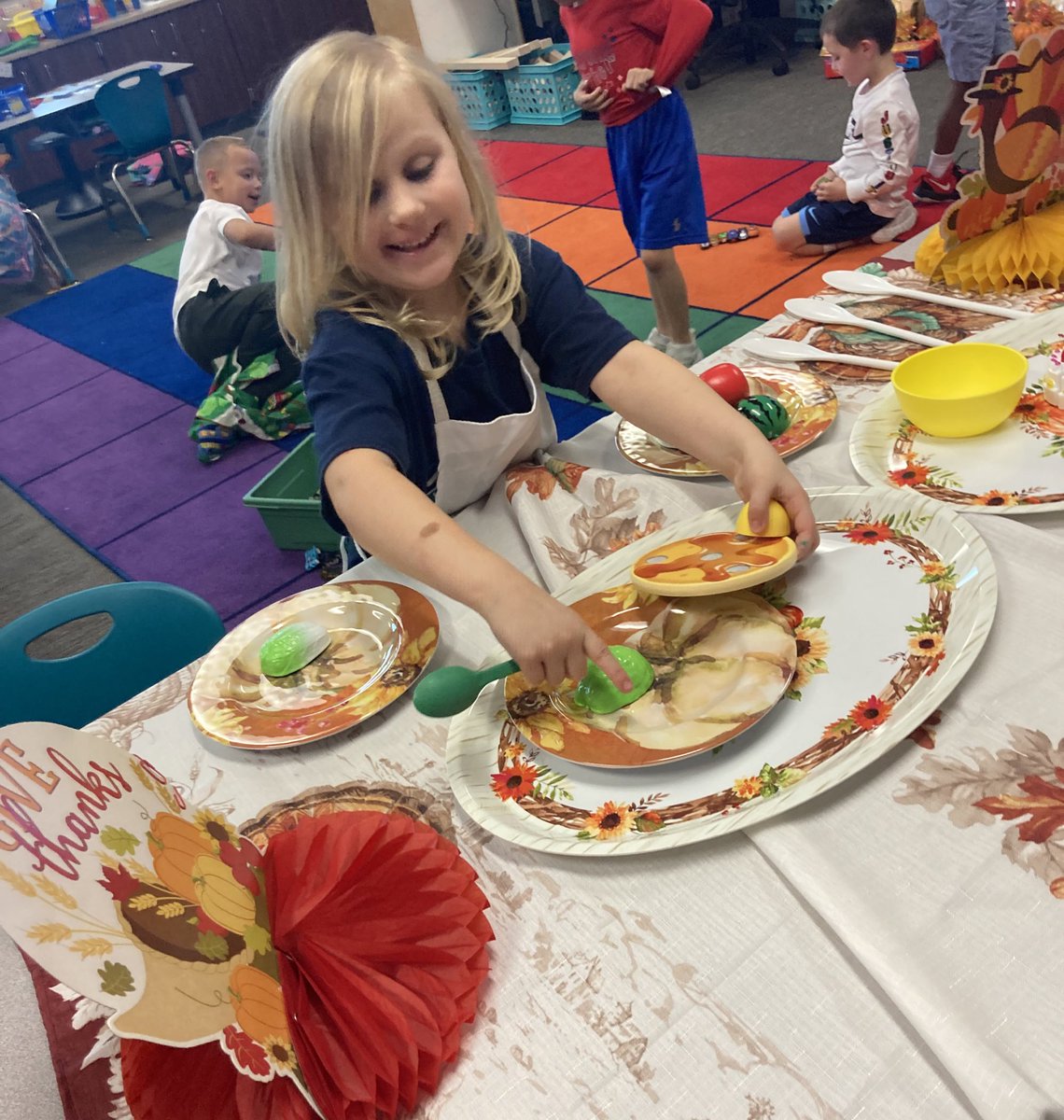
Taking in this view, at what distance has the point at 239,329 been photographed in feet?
7.52

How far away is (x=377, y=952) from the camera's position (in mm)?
467

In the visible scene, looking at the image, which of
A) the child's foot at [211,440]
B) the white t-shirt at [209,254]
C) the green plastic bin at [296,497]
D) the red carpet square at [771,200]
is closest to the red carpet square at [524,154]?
the red carpet square at [771,200]

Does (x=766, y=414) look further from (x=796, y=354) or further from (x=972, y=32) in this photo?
(x=972, y=32)

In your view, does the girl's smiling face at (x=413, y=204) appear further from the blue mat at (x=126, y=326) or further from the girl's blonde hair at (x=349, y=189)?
the blue mat at (x=126, y=326)

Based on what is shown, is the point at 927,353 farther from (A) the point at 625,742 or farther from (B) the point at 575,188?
(B) the point at 575,188

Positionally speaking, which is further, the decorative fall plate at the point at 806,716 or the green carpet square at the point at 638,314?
the green carpet square at the point at 638,314

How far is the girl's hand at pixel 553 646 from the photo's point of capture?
1.92 ft

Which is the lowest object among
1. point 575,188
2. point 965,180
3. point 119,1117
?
point 575,188

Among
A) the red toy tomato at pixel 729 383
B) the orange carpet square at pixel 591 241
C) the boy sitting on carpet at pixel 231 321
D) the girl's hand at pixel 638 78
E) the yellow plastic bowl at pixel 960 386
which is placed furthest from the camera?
the orange carpet square at pixel 591 241

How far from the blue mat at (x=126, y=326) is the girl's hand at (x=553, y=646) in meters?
2.34

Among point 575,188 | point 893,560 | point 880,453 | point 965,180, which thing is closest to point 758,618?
point 893,560

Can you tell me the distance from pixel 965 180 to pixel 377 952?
0.90 metres

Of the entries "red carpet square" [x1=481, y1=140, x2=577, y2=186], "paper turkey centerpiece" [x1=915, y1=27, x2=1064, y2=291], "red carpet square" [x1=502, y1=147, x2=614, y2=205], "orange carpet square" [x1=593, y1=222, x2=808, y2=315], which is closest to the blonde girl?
"paper turkey centerpiece" [x1=915, y1=27, x2=1064, y2=291]

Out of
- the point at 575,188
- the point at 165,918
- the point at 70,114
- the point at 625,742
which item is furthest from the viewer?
the point at 70,114
